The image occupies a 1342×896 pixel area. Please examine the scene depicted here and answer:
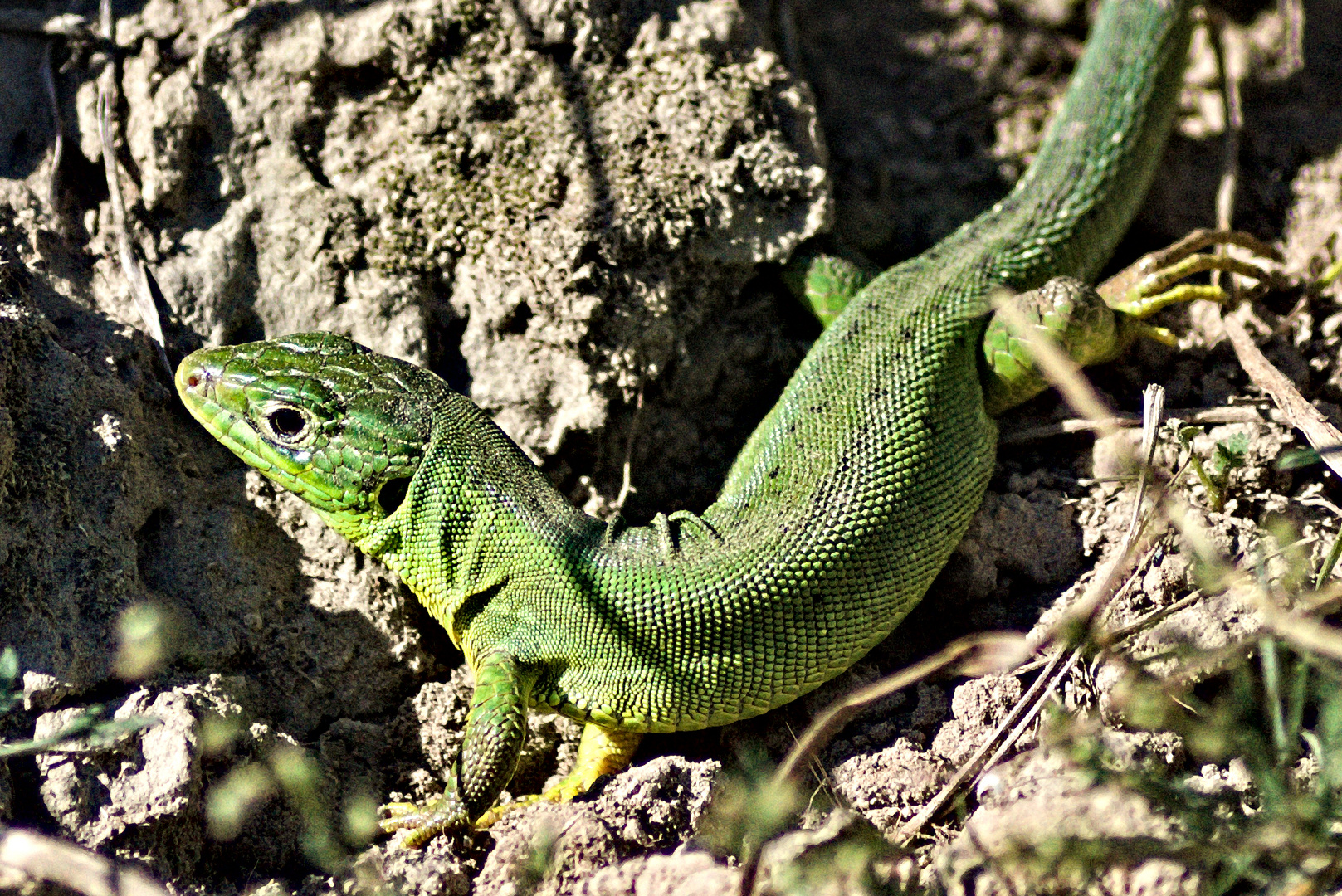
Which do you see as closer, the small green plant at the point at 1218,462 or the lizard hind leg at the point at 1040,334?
the small green plant at the point at 1218,462

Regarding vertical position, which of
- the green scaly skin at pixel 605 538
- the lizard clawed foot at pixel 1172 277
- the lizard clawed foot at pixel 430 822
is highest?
the lizard clawed foot at pixel 1172 277

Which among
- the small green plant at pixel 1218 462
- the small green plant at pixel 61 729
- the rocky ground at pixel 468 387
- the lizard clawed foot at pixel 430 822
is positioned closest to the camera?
the small green plant at pixel 61 729

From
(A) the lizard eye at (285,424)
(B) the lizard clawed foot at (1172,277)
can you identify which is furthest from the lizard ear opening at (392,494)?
(B) the lizard clawed foot at (1172,277)

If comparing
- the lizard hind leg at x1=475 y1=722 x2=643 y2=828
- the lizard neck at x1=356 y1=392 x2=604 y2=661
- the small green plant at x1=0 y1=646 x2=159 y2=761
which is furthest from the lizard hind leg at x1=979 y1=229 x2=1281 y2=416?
the small green plant at x1=0 y1=646 x2=159 y2=761

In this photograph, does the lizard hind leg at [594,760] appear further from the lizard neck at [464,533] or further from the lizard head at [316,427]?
the lizard head at [316,427]

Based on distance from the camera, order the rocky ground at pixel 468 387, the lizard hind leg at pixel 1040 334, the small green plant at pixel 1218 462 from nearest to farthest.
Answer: the rocky ground at pixel 468 387 < the small green plant at pixel 1218 462 < the lizard hind leg at pixel 1040 334

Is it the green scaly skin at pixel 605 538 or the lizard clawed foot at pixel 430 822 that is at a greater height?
the green scaly skin at pixel 605 538
